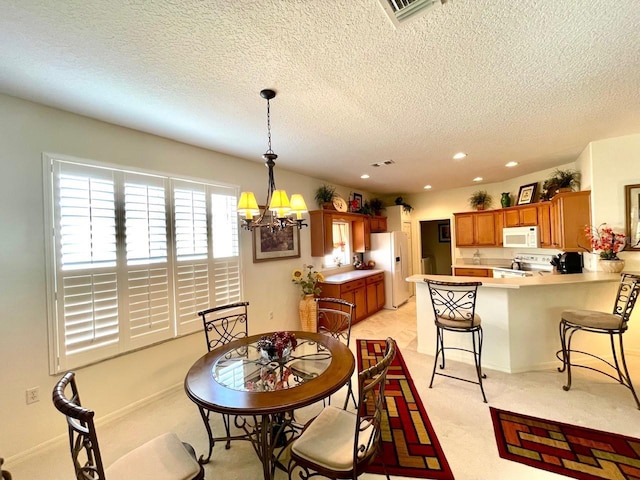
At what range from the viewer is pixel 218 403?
1.43 metres

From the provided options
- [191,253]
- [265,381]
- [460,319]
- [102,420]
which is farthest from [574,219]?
[102,420]

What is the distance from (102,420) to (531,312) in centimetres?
456

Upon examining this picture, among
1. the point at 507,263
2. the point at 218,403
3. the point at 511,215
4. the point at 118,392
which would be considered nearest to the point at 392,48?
the point at 218,403

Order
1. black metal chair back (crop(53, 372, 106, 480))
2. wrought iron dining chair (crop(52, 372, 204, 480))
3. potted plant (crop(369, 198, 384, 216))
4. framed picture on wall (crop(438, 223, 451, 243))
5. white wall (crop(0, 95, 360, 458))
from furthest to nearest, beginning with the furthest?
1. framed picture on wall (crop(438, 223, 451, 243))
2. potted plant (crop(369, 198, 384, 216))
3. white wall (crop(0, 95, 360, 458))
4. wrought iron dining chair (crop(52, 372, 204, 480))
5. black metal chair back (crop(53, 372, 106, 480))

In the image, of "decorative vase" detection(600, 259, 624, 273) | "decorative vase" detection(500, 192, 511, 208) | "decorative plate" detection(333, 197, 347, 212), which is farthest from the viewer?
"decorative vase" detection(500, 192, 511, 208)

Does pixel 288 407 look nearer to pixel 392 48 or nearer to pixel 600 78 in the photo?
pixel 392 48

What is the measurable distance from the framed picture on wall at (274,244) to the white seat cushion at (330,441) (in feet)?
8.30

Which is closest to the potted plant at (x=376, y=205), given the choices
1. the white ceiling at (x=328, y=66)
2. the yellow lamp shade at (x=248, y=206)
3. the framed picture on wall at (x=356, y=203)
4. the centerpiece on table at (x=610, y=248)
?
the framed picture on wall at (x=356, y=203)

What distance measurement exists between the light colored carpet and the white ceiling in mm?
2740

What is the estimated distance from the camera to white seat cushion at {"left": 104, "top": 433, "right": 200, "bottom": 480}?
4.38 ft

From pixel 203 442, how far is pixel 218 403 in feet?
3.61

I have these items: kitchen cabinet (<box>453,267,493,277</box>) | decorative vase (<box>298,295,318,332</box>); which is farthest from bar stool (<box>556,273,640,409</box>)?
decorative vase (<box>298,295,318,332</box>)

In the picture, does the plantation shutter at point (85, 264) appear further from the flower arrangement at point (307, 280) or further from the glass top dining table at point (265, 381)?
the flower arrangement at point (307, 280)

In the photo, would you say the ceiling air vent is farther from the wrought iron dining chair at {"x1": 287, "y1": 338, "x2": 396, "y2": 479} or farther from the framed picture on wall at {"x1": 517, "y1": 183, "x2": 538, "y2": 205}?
the framed picture on wall at {"x1": 517, "y1": 183, "x2": 538, "y2": 205}
